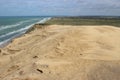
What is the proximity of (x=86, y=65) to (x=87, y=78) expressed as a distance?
2.68ft

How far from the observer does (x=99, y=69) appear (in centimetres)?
767

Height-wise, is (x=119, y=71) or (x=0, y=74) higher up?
(x=119, y=71)

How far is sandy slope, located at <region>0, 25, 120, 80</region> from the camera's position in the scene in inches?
293

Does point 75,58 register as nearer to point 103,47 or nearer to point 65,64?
point 65,64

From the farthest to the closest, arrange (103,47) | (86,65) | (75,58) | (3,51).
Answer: (3,51)
(103,47)
(75,58)
(86,65)

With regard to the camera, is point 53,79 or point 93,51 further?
point 93,51

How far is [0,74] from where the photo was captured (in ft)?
30.1

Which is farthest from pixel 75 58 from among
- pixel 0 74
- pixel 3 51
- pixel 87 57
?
pixel 3 51

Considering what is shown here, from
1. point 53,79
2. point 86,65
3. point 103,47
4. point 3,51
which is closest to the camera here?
point 53,79

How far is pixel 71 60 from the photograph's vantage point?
8.45 meters

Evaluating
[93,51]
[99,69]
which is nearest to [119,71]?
[99,69]

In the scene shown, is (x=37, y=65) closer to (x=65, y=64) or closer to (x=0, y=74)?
(x=65, y=64)

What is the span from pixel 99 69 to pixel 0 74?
139 inches

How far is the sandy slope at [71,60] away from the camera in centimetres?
745
